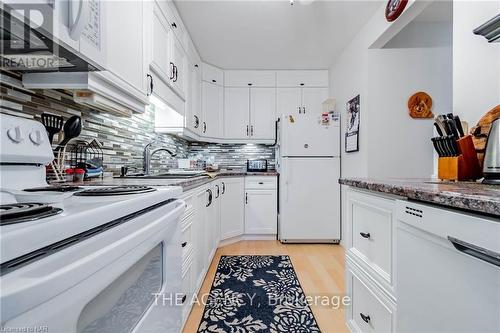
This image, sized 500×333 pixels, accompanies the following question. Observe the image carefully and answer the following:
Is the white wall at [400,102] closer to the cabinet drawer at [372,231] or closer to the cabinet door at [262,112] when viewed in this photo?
the cabinet drawer at [372,231]

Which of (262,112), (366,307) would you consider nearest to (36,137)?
(366,307)

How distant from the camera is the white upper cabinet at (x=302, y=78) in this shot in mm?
3652

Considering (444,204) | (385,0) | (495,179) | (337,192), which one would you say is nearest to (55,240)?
(444,204)

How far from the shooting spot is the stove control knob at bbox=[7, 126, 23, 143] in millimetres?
789

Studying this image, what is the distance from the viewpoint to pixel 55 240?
1.26ft

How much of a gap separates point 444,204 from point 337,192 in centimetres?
256

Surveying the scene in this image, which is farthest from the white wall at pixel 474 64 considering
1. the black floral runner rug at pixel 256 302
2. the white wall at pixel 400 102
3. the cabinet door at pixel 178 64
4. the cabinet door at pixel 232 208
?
the cabinet door at pixel 232 208

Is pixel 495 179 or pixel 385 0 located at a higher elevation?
pixel 385 0

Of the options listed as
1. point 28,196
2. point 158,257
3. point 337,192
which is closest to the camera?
point 28,196

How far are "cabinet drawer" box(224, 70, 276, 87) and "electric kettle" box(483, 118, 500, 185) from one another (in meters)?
2.99

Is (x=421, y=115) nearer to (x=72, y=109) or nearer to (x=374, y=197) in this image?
(x=374, y=197)

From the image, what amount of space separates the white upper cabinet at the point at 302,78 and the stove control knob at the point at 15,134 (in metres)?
3.29

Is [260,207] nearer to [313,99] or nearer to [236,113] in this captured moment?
[236,113]

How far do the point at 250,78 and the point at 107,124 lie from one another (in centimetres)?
251
